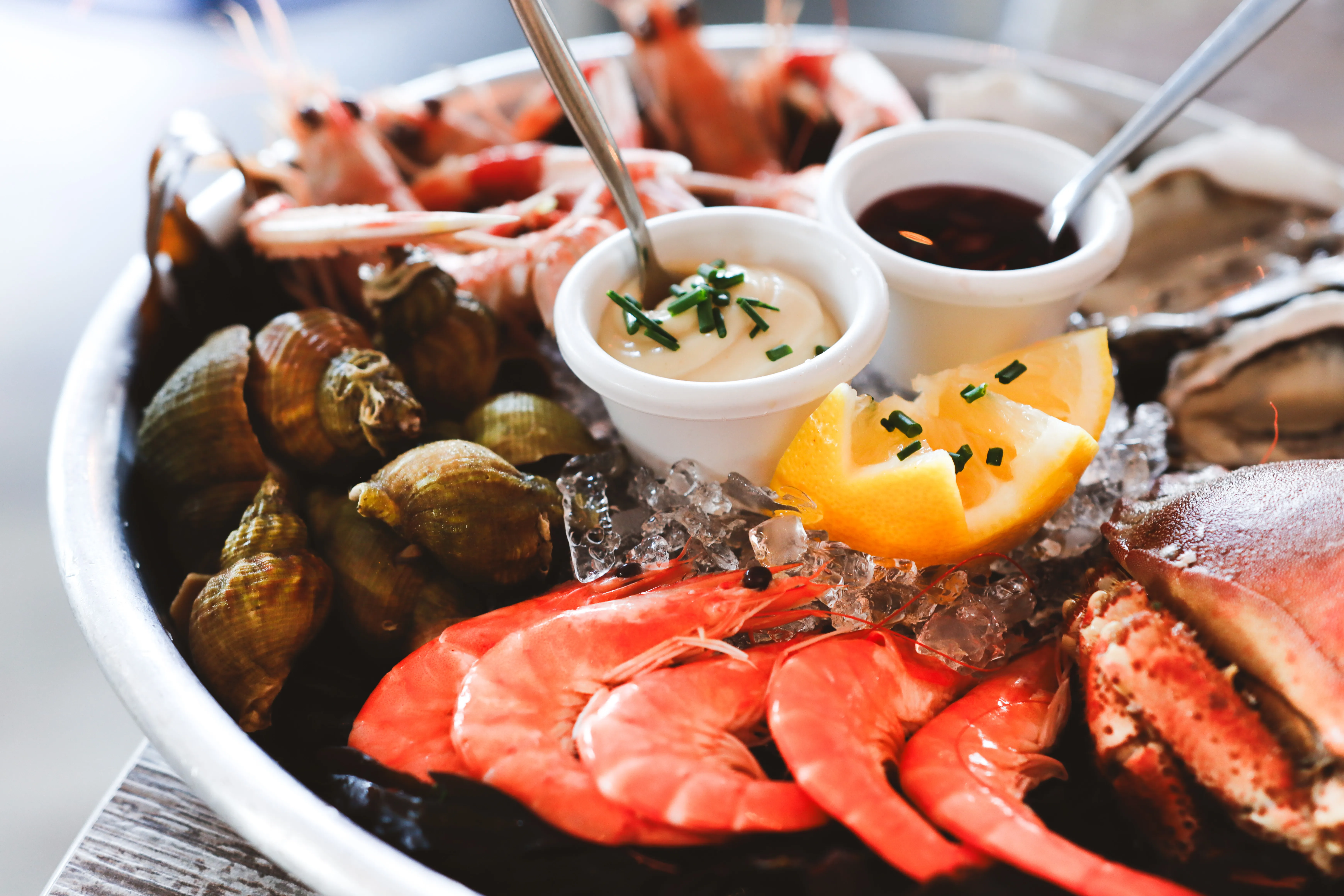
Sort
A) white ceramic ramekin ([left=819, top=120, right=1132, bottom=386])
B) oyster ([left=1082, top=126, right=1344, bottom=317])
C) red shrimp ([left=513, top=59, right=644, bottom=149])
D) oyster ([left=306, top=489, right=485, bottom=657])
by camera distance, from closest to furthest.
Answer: oyster ([left=306, top=489, right=485, bottom=657]), white ceramic ramekin ([left=819, top=120, right=1132, bottom=386]), oyster ([left=1082, top=126, right=1344, bottom=317]), red shrimp ([left=513, top=59, right=644, bottom=149])

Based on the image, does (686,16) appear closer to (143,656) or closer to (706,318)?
(706,318)

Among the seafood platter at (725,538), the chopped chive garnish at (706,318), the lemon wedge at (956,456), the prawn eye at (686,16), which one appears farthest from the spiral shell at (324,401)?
the prawn eye at (686,16)

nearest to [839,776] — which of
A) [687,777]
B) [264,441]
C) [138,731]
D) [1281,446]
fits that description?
[687,777]

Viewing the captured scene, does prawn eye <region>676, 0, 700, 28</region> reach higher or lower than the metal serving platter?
higher

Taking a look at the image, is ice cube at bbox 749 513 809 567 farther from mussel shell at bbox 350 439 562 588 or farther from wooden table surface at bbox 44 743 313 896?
wooden table surface at bbox 44 743 313 896

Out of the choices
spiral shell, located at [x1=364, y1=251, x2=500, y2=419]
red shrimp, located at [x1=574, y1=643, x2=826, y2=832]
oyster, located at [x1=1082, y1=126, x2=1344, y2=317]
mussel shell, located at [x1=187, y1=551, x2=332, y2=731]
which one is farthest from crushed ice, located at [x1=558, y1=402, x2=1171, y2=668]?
oyster, located at [x1=1082, y1=126, x2=1344, y2=317]

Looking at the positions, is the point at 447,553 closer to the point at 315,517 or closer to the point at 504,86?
the point at 315,517

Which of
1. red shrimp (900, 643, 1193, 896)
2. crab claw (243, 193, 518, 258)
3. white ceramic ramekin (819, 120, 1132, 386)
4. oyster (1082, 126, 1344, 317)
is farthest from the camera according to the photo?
oyster (1082, 126, 1344, 317)
